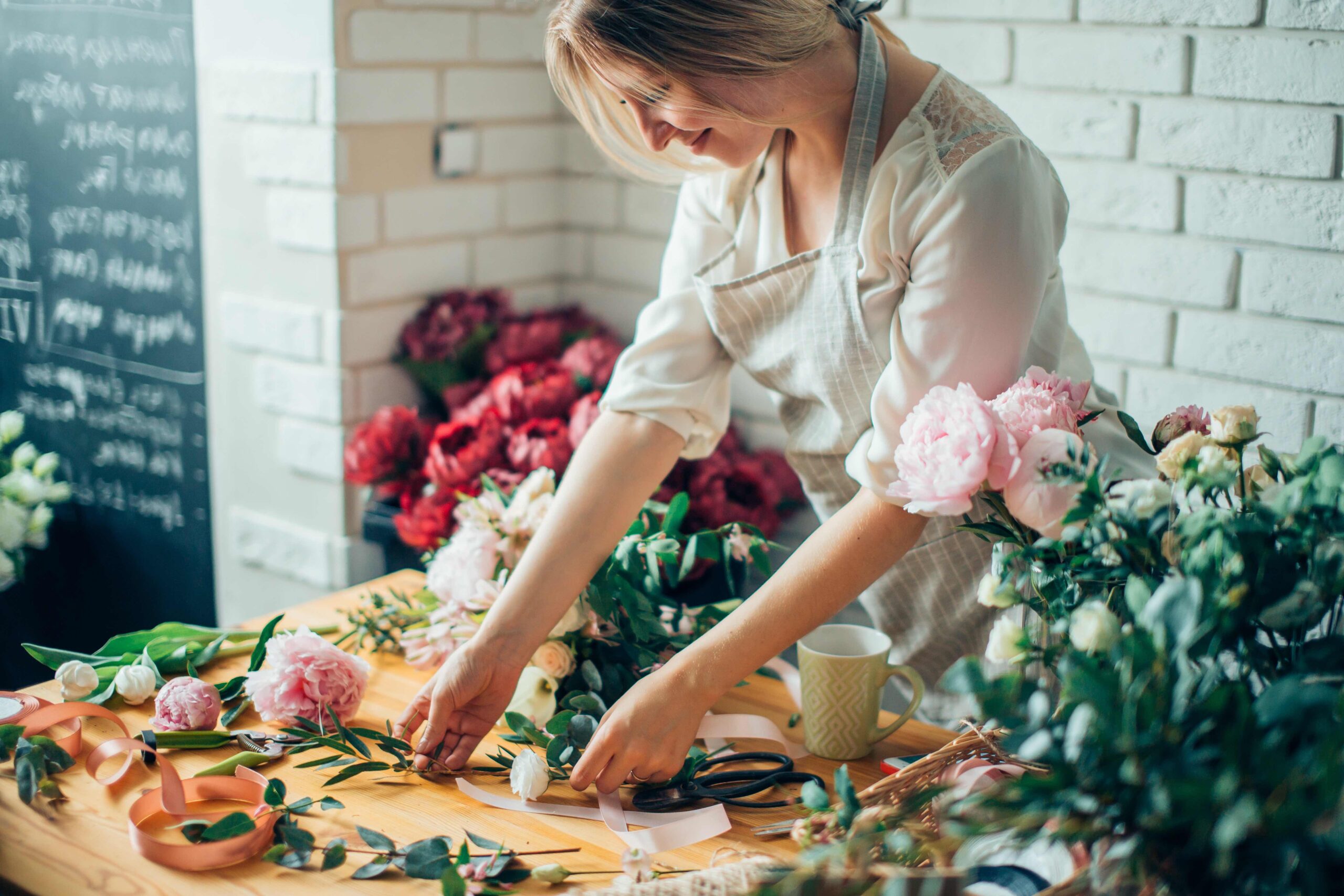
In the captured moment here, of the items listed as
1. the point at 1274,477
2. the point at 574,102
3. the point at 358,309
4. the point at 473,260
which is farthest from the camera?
the point at 473,260

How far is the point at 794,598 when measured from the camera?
986 mm

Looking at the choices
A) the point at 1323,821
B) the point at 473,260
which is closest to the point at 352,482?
the point at 473,260

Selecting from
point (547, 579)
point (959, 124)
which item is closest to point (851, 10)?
point (959, 124)

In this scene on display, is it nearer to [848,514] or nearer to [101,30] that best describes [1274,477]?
[848,514]

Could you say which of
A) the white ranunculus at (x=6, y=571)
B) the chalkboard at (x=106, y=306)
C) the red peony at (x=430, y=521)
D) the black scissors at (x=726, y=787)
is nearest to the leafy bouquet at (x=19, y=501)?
the white ranunculus at (x=6, y=571)

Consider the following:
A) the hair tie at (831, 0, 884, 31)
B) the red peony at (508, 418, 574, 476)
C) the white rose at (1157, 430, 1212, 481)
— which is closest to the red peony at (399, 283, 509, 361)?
the red peony at (508, 418, 574, 476)

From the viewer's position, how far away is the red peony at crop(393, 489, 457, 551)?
1690 millimetres

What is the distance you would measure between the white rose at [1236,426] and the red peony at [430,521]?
3.81 feet

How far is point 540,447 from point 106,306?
0.93m

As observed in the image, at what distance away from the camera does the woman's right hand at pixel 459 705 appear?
1.01m

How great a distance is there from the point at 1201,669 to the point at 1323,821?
0.10m

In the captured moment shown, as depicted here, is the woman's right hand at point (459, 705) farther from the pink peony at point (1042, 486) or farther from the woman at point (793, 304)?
the pink peony at point (1042, 486)

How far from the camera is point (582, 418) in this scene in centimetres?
171

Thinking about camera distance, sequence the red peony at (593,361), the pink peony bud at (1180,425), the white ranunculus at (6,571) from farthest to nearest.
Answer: the red peony at (593,361) → the white ranunculus at (6,571) → the pink peony bud at (1180,425)
